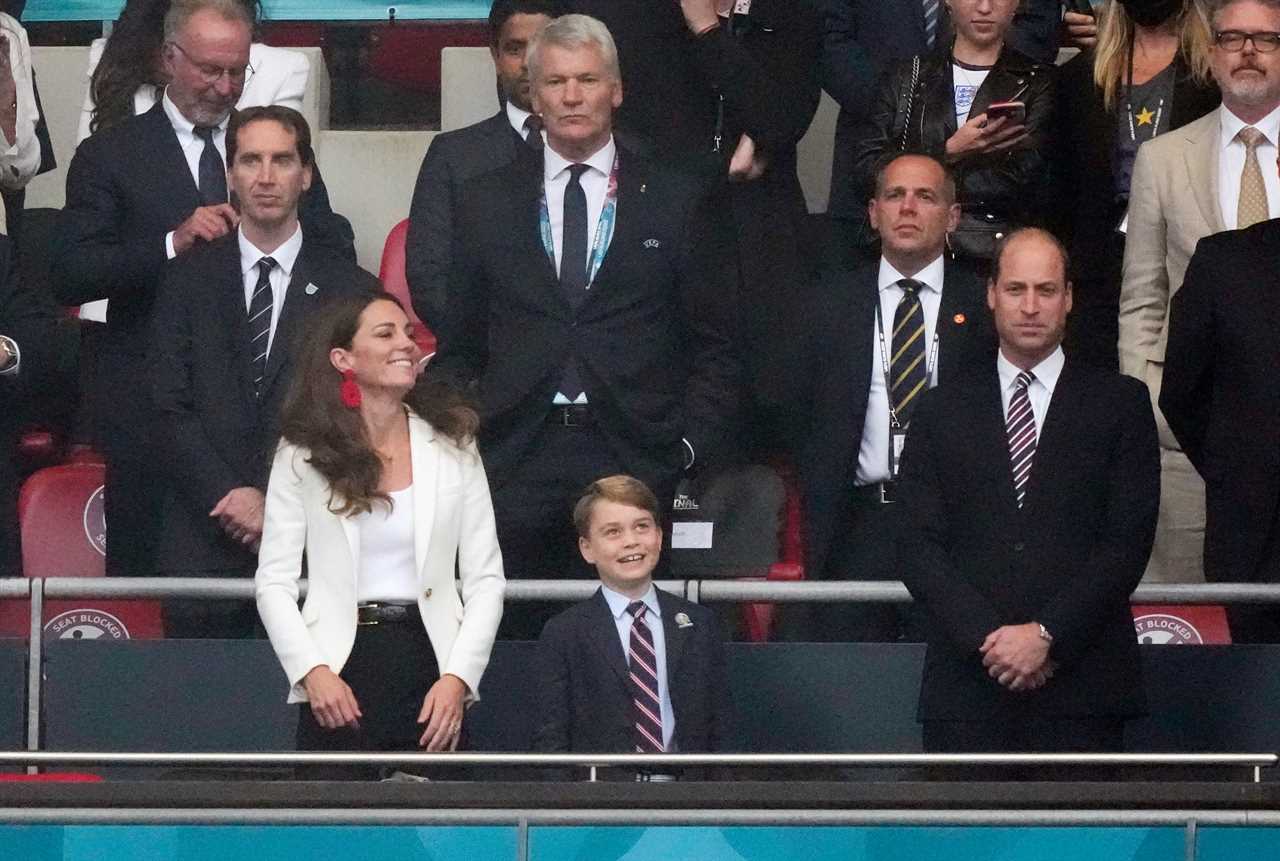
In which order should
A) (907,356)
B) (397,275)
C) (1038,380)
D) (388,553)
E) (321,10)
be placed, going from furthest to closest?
1. (321,10)
2. (397,275)
3. (907,356)
4. (1038,380)
5. (388,553)

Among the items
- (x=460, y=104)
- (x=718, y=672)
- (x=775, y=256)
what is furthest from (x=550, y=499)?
(x=460, y=104)

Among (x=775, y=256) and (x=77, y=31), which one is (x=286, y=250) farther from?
(x=77, y=31)

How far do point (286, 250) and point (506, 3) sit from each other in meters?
1.43

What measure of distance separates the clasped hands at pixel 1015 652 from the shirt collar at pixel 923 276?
143 centimetres

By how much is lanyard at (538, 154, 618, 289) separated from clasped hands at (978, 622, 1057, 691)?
1.77 metres

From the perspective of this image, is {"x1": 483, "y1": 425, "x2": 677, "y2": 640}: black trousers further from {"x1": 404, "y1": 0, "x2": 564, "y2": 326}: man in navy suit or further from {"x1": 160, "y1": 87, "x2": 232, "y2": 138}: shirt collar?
{"x1": 160, "y1": 87, "x2": 232, "y2": 138}: shirt collar

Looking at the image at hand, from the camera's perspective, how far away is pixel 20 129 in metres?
8.90

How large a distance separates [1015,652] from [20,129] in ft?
13.6

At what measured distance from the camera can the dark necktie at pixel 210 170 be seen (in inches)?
328

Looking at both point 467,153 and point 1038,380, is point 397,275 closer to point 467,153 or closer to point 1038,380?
point 467,153

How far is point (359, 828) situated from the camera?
19.9 feet

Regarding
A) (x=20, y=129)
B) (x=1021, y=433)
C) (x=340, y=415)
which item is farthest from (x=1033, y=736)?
(x=20, y=129)

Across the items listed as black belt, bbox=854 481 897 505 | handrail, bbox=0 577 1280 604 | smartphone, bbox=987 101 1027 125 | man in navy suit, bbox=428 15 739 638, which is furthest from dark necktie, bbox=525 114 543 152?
handrail, bbox=0 577 1280 604

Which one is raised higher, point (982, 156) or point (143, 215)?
point (982, 156)
